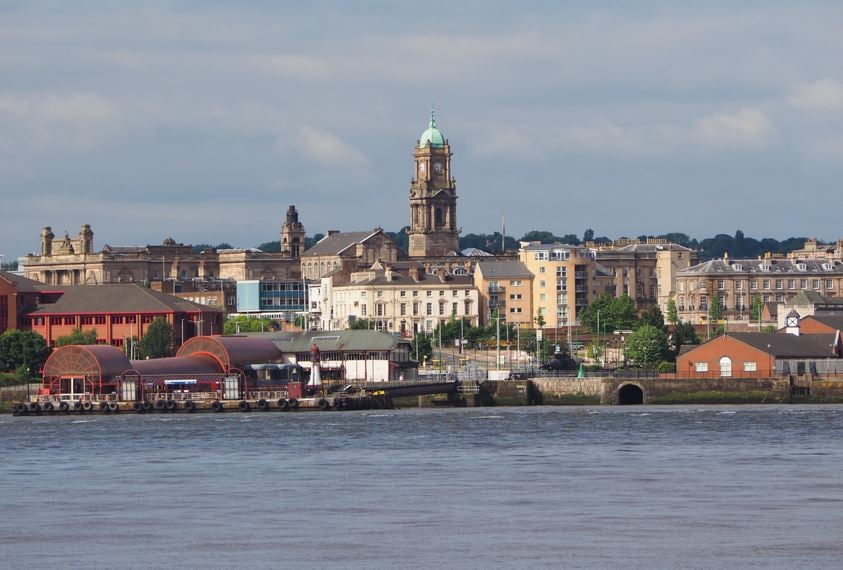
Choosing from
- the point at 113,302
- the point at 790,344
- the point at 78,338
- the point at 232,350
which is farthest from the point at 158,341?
the point at 790,344

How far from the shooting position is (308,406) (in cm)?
12162

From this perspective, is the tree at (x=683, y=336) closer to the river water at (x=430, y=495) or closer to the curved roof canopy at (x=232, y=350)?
the curved roof canopy at (x=232, y=350)

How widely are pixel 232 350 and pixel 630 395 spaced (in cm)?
2407

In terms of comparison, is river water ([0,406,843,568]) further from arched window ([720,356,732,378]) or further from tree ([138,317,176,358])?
tree ([138,317,176,358])

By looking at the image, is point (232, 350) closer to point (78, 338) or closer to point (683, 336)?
point (78, 338)

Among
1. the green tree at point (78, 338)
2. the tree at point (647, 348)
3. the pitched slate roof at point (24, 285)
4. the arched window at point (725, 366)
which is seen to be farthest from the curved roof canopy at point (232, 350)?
the pitched slate roof at point (24, 285)

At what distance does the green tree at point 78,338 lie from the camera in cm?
15812

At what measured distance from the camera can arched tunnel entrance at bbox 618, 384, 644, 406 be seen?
417ft

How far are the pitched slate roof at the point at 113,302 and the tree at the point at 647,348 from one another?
33.2 meters

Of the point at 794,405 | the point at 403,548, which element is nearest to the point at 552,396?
the point at 794,405

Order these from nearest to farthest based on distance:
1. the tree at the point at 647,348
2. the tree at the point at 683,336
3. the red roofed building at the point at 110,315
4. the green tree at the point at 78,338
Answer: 1. the green tree at the point at 78,338
2. the tree at the point at 647,348
3. the red roofed building at the point at 110,315
4. the tree at the point at 683,336

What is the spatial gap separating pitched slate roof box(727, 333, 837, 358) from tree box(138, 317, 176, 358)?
1708 inches

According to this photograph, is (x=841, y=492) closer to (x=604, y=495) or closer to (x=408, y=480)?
(x=604, y=495)

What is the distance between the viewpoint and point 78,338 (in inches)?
6235
